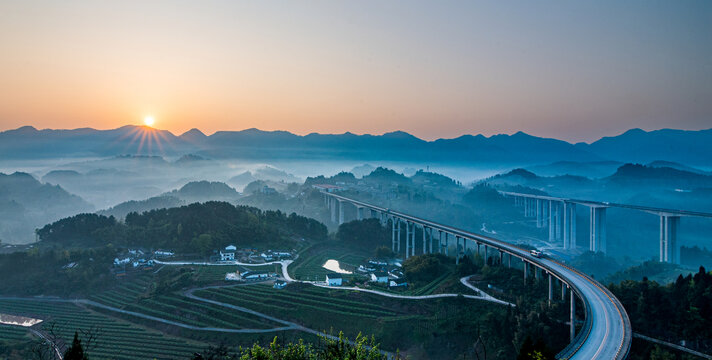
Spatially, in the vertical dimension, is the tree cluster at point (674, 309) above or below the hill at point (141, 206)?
above

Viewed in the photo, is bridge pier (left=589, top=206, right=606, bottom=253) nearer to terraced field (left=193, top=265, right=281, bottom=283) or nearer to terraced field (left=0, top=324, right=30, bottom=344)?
terraced field (left=193, top=265, right=281, bottom=283)

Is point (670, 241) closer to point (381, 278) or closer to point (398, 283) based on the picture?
point (398, 283)

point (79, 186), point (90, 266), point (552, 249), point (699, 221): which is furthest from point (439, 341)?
point (79, 186)

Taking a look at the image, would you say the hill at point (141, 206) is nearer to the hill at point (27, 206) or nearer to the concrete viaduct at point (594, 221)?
the hill at point (27, 206)

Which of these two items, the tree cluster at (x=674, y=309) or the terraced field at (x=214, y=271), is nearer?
the tree cluster at (x=674, y=309)

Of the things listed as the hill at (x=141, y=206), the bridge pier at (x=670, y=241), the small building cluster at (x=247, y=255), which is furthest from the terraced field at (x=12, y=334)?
the bridge pier at (x=670, y=241)

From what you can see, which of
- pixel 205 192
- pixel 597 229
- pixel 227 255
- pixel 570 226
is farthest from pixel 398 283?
pixel 205 192

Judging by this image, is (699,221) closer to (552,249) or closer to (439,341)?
(552,249)

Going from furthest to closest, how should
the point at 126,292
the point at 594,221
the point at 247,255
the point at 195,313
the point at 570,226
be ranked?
the point at 570,226
the point at 594,221
the point at 247,255
the point at 126,292
the point at 195,313

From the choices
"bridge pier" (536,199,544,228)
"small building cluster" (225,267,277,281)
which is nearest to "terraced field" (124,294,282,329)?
"small building cluster" (225,267,277,281)
